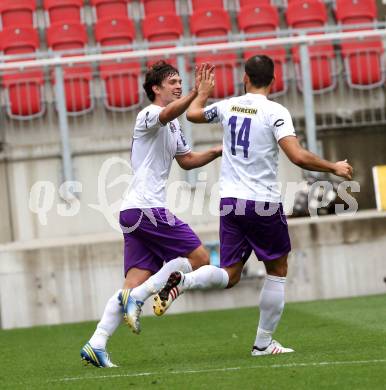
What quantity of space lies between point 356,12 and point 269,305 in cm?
925

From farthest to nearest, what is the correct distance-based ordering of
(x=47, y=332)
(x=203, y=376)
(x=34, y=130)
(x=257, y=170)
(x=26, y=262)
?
(x=34, y=130) → (x=26, y=262) → (x=47, y=332) → (x=257, y=170) → (x=203, y=376)

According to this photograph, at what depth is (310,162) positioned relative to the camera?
22.6 feet

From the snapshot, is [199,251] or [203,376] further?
[199,251]

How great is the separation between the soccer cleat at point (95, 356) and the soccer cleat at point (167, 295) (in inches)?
26.3

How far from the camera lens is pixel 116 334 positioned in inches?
408

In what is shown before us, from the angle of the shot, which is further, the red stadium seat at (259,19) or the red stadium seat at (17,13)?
the red stadium seat at (17,13)

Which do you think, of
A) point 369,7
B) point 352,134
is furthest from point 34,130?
point 369,7

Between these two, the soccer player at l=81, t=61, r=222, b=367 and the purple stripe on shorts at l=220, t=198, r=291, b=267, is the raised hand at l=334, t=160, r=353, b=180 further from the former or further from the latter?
the soccer player at l=81, t=61, r=222, b=367

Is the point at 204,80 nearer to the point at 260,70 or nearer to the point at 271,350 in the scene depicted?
the point at 260,70

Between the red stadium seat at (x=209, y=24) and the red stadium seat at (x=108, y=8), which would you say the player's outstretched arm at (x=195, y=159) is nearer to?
the red stadium seat at (x=209, y=24)

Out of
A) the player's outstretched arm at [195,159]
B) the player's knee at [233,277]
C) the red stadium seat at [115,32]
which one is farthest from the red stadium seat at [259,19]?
the player's knee at [233,277]

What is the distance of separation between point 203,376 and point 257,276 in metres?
5.97

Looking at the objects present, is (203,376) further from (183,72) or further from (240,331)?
(183,72)

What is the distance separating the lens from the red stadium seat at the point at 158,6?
1608 cm
